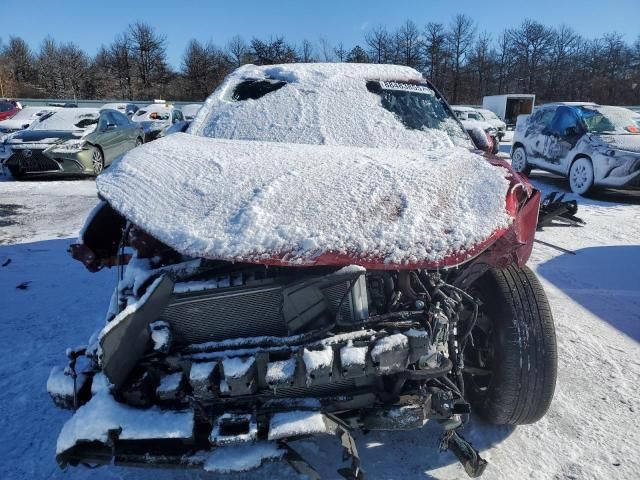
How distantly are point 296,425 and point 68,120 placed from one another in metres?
9.57

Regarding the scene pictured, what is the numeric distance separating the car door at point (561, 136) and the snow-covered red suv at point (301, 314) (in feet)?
23.2

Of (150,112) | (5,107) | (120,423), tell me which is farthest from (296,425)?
(5,107)

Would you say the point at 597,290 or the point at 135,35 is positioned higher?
the point at 135,35

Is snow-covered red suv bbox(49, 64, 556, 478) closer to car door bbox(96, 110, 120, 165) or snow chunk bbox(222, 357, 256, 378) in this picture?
snow chunk bbox(222, 357, 256, 378)

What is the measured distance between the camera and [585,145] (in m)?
7.62

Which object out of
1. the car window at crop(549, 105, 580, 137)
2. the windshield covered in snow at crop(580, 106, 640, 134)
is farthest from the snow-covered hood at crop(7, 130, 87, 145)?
the windshield covered in snow at crop(580, 106, 640, 134)

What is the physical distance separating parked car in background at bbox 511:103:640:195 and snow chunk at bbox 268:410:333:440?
7.49 metres

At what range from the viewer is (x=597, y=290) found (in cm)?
385

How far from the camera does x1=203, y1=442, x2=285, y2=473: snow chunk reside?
1.51m

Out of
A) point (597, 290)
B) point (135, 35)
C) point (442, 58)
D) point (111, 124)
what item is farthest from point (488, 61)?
point (597, 290)

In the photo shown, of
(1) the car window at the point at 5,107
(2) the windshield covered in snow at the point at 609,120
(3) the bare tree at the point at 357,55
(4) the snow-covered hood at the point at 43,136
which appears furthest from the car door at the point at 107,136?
(3) the bare tree at the point at 357,55

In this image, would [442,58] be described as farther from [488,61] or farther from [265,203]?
[265,203]

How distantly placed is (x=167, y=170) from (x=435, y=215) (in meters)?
1.24

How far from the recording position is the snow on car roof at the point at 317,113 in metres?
2.86
